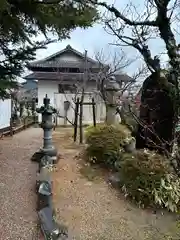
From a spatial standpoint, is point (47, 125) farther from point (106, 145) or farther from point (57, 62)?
point (57, 62)

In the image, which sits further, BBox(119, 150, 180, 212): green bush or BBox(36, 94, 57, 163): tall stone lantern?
BBox(36, 94, 57, 163): tall stone lantern

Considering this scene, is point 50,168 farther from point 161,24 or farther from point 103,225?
point 161,24

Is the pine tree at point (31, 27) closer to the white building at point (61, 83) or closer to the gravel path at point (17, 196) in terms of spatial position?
the gravel path at point (17, 196)

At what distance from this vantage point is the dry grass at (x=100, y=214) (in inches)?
173

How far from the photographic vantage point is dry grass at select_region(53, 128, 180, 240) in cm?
439

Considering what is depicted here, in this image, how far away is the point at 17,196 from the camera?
545 centimetres

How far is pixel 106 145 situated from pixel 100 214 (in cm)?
208

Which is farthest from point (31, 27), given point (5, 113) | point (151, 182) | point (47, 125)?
point (5, 113)

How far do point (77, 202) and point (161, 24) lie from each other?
328cm

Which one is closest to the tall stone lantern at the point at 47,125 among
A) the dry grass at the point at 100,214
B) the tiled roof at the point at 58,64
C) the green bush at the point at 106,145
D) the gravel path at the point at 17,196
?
the gravel path at the point at 17,196

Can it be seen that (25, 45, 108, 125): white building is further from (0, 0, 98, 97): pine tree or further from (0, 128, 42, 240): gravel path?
(0, 0, 98, 97): pine tree

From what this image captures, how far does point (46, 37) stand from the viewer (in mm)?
7137

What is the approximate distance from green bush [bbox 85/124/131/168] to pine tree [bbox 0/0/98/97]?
6.69 feet

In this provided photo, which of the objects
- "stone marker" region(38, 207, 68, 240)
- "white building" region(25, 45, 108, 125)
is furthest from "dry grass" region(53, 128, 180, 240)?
"white building" region(25, 45, 108, 125)
